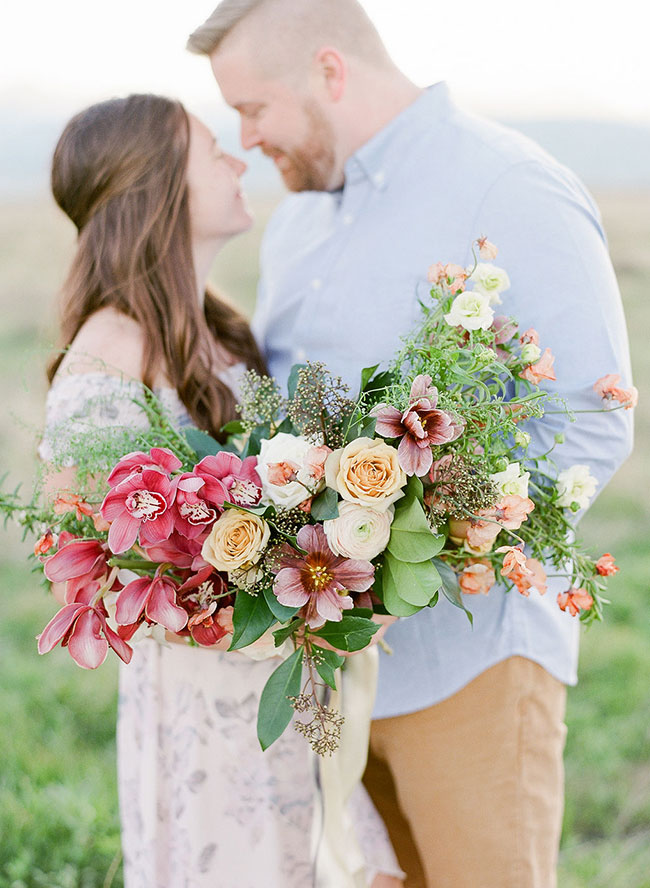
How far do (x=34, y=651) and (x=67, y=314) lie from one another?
2082mm

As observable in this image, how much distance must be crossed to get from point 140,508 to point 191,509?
3.1 inches

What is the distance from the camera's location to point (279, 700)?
1.32 metres

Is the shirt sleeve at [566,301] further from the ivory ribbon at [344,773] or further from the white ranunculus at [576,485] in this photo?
the ivory ribbon at [344,773]

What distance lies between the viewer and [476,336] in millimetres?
1324

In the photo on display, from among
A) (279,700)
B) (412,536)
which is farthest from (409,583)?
(279,700)

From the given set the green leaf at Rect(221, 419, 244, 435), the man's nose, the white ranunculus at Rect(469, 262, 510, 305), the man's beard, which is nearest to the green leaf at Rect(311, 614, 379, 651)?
the green leaf at Rect(221, 419, 244, 435)

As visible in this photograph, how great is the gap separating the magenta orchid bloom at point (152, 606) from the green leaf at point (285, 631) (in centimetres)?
15

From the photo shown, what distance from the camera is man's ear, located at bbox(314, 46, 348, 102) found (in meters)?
2.09

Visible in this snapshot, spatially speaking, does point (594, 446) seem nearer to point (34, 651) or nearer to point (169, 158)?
point (169, 158)

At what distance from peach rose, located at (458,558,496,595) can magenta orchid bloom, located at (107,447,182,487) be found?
0.54m

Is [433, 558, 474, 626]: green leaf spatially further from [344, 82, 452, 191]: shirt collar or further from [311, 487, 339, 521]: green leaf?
[344, 82, 452, 191]: shirt collar

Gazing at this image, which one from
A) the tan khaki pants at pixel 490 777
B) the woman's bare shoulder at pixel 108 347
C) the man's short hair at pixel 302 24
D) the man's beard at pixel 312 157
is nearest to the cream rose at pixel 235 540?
the woman's bare shoulder at pixel 108 347

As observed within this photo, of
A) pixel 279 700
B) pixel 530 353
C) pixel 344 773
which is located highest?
pixel 530 353

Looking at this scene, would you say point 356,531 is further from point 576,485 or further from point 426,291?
point 426,291
